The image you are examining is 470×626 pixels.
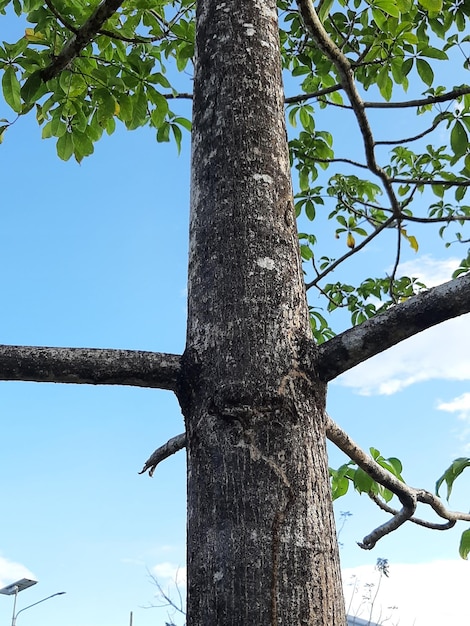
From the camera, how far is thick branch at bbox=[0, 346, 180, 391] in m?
1.29

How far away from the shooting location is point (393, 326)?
1284mm

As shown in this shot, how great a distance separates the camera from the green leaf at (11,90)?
2.23m

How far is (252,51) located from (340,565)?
3.88ft

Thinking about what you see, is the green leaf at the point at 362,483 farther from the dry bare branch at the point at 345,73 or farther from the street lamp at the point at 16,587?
the street lamp at the point at 16,587

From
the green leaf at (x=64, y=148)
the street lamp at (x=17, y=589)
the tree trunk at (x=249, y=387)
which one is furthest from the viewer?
the street lamp at (x=17, y=589)

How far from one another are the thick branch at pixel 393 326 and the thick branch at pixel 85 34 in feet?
3.82

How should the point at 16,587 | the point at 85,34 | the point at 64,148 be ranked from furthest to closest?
the point at 16,587
the point at 64,148
the point at 85,34

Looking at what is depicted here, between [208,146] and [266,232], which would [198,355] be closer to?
[266,232]

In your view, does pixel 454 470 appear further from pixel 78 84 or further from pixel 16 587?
pixel 16 587

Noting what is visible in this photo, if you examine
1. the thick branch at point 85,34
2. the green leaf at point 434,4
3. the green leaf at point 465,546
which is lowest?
the green leaf at point 465,546

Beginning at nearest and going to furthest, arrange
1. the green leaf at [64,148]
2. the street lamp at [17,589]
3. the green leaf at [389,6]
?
the green leaf at [389,6], the green leaf at [64,148], the street lamp at [17,589]

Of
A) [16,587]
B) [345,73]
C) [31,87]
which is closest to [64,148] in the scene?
[31,87]

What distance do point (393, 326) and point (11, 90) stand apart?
164 cm

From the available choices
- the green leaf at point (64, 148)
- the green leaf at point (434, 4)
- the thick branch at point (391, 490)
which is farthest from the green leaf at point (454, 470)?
the green leaf at point (64, 148)
